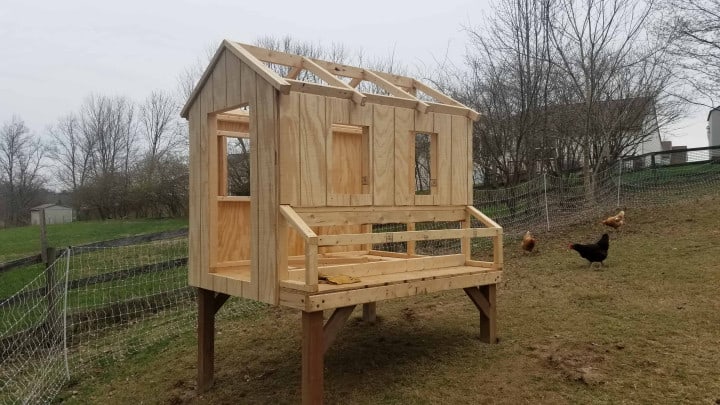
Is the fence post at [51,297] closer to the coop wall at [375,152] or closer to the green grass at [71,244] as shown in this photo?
the green grass at [71,244]

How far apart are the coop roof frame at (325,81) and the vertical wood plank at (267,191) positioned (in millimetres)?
164

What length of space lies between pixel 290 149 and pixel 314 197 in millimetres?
415

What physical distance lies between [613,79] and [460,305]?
9032mm

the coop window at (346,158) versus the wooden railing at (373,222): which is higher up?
the coop window at (346,158)

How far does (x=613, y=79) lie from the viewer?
1297cm

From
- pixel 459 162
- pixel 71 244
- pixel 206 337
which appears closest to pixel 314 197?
pixel 459 162

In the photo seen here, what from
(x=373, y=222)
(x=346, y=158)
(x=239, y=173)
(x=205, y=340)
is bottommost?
(x=205, y=340)

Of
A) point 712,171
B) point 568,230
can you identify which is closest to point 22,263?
point 568,230

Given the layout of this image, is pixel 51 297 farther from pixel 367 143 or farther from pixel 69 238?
pixel 69 238

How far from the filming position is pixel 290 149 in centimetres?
401

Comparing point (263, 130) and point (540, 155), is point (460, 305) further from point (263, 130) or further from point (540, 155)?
point (540, 155)

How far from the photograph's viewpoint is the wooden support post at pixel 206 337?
507cm

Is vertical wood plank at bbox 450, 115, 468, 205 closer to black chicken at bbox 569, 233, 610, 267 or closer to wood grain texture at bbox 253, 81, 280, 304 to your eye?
wood grain texture at bbox 253, 81, 280, 304

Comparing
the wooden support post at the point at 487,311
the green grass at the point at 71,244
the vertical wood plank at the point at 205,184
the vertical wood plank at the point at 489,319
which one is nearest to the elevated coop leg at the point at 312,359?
the vertical wood plank at the point at 205,184
